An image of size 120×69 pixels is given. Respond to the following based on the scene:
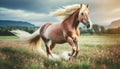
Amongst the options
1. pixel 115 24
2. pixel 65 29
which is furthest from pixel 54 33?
pixel 115 24

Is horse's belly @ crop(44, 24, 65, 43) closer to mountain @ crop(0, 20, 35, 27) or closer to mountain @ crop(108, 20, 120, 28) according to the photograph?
mountain @ crop(0, 20, 35, 27)

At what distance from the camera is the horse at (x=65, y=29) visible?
415 centimetres

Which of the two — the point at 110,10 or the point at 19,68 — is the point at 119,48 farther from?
the point at 19,68

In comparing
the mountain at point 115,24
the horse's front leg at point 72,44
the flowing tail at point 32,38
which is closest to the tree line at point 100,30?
the mountain at point 115,24

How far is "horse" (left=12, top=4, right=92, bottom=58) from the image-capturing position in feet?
13.6

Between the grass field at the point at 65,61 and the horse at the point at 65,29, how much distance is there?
5cm

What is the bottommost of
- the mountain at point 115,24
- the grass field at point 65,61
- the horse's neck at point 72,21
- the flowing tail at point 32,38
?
the grass field at point 65,61

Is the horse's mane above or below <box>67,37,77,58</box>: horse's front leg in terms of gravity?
above

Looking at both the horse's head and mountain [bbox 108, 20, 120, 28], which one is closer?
the horse's head

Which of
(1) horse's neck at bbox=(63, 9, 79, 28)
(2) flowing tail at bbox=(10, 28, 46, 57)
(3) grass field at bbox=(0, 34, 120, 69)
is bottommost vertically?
(3) grass field at bbox=(0, 34, 120, 69)

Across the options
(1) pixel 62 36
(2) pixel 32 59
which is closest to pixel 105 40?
(1) pixel 62 36

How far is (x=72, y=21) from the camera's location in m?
4.18

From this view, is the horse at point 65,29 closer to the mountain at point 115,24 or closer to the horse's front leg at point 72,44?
the horse's front leg at point 72,44

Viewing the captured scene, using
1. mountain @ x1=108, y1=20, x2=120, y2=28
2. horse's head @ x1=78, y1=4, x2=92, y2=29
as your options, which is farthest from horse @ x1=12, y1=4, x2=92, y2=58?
mountain @ x1=108, y1=20, x2=120, y2=28
